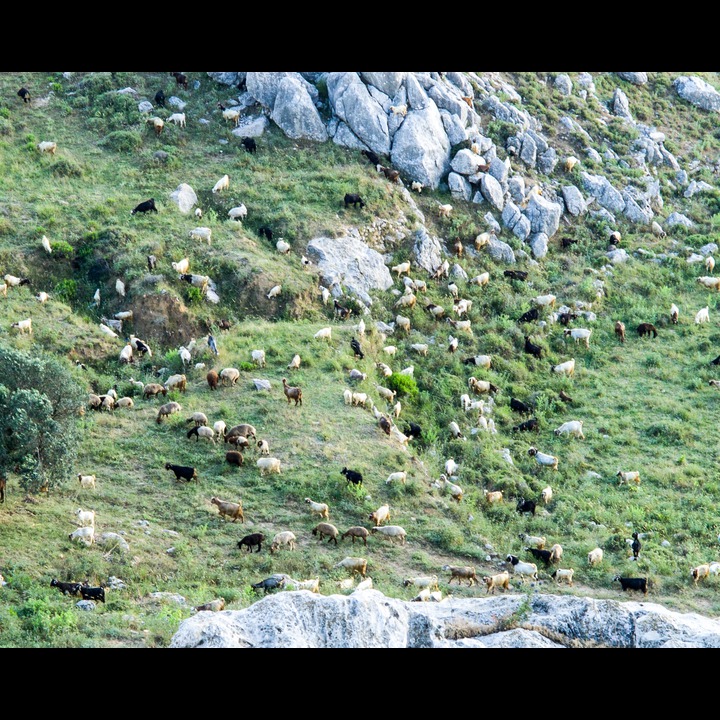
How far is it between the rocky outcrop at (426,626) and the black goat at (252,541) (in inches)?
389

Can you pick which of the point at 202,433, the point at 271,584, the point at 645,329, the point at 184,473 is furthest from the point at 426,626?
the point at 645,329

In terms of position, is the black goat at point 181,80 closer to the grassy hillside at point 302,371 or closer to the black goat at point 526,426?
the grassy hillside at point 302,371

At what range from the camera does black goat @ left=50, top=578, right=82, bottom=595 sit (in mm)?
23766

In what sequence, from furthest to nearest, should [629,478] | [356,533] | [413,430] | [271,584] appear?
[413,430], [629,478], [356,533], [271,584]

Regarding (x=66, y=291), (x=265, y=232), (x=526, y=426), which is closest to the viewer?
(x=526, y=426)

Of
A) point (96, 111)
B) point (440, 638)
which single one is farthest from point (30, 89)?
point (440, 638)

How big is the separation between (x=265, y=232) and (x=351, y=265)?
13.8 feet

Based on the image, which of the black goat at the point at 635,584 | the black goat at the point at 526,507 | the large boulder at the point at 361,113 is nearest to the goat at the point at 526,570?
the black goat at the point at 635,584

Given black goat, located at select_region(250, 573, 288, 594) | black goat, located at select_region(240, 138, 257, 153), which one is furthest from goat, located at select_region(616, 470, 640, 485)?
black goat, located at select_region(240, 138, 257, 153)

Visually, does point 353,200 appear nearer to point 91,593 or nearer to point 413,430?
point 413,430

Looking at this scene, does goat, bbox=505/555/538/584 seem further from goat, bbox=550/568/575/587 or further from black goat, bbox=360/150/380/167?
black goat, bbox=360/150/380/167

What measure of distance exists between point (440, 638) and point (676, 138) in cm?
5099

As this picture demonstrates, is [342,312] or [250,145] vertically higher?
[250,145]

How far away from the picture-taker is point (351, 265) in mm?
43750
